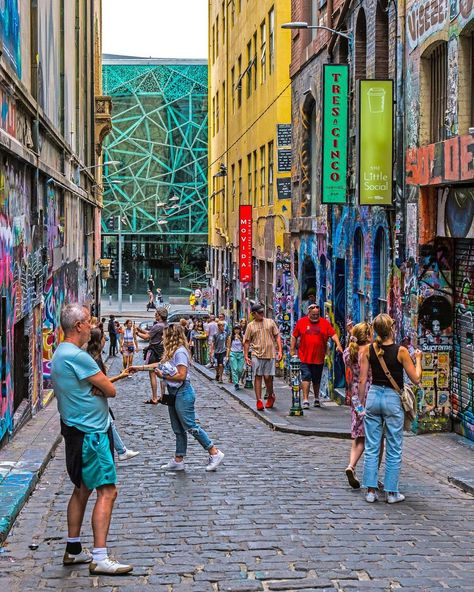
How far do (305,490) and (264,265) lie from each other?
21.5m

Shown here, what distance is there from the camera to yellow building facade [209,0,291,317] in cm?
2800

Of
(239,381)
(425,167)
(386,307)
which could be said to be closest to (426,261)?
(425,167)

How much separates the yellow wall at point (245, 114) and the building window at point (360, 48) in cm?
847

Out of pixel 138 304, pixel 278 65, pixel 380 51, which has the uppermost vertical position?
pixel 278 65

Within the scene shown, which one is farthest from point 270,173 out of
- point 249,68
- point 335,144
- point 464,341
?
point 464,341

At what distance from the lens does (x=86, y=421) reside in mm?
7273

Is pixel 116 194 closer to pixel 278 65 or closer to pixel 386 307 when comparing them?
pixel 278 65

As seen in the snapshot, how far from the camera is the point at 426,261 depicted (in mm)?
13984

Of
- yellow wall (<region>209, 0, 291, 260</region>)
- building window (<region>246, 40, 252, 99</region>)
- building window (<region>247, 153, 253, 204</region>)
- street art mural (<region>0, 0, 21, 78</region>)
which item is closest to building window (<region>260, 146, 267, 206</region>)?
yellow wall (<region>209, 0, 291, 260</region>)

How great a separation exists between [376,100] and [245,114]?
22.5 metres

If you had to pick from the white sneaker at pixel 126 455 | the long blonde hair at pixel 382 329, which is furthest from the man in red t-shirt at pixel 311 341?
the long blonde hair at pixel 382 329

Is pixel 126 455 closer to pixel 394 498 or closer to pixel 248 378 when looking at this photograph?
pixel 394 498

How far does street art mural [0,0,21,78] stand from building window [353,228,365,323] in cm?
654

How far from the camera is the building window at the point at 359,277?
1802cm
